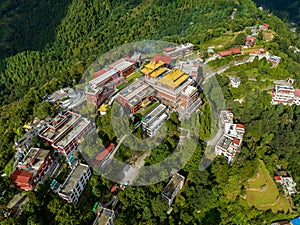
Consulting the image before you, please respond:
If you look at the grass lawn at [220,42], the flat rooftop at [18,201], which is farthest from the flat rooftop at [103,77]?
the grass lawn at [220,42]

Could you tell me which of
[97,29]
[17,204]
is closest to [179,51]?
[17,204]

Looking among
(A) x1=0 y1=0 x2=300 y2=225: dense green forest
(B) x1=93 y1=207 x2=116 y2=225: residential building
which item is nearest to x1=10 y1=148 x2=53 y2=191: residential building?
(A) x1=0 y1=0 x2=300 y2=225: dense green forest

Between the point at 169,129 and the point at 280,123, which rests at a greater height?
the point at 169,129

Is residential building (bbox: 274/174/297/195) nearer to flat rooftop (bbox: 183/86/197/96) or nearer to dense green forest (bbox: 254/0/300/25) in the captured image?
flat rooftop (bbox: 183/86/197/96)

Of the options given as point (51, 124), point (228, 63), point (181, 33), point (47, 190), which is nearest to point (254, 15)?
point (181, 33)

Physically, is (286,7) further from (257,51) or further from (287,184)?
(287,184)

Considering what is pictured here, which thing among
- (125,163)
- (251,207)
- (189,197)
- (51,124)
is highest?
(51,124)

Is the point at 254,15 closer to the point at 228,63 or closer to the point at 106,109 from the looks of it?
the point at 228,63
